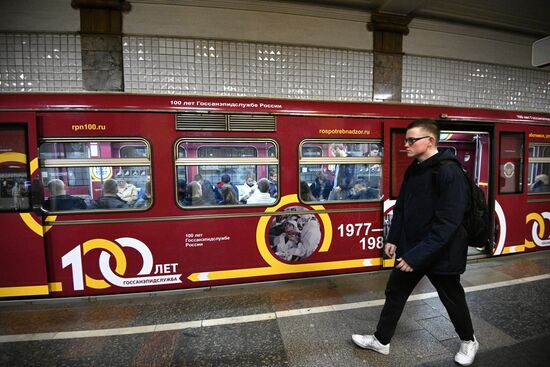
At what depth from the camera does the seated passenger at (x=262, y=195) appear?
3.63 metres

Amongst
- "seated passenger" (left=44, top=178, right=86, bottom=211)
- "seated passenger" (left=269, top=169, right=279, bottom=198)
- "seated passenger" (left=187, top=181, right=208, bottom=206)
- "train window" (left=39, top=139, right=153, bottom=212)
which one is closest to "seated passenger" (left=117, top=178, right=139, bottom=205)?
"train window" (left=39, top=139, right=153, bottom=212)

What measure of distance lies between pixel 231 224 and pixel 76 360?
1931 millimetres

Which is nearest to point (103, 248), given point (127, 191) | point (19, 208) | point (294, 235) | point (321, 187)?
point (127, 191)

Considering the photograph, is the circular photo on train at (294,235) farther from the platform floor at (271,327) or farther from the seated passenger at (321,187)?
the platform floor at (271,327)

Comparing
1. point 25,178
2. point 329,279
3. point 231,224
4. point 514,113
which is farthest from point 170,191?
point 514,113

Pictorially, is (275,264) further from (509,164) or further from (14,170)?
(509,164)

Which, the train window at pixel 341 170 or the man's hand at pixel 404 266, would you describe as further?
the train window at pixel 341 170

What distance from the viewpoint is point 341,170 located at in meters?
3.86

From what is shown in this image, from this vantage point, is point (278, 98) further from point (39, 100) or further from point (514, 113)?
point (514, 113)

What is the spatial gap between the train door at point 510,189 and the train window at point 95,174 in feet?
17.7

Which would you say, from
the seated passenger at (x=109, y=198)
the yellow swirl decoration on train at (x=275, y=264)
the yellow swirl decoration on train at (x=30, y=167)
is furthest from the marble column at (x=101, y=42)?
the yellow swirl decoration on train at (x=275, y=264)

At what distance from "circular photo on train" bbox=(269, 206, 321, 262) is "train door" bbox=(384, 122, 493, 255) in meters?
1.13

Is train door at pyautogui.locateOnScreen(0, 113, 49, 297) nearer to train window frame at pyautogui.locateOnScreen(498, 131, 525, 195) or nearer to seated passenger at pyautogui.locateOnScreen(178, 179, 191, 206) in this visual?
seated passenger at pyautogui.locateOnScreen(178, 179, 191, 206)

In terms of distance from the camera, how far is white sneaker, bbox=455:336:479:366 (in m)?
2.22
